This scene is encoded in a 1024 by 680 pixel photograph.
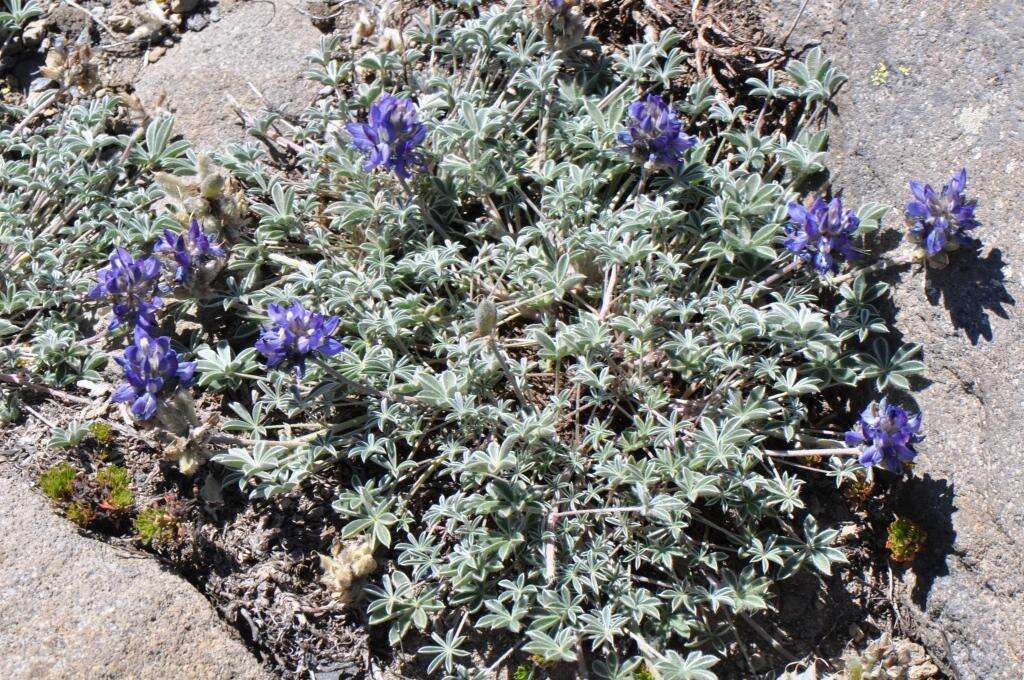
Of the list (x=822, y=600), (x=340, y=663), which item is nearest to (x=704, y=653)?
(x=822, y=600)

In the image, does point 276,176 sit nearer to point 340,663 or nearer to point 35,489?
point 35,489

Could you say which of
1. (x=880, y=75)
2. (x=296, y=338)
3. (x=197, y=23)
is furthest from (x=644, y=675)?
(x=197, y=23)

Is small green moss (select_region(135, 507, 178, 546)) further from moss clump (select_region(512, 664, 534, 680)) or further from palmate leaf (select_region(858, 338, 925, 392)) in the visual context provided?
palmate leaf (select_region(858, 338, 925, 392))

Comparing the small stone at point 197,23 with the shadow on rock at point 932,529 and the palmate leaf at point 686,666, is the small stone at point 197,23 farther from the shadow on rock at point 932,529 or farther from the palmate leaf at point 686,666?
the shadow on rock at point 932,529

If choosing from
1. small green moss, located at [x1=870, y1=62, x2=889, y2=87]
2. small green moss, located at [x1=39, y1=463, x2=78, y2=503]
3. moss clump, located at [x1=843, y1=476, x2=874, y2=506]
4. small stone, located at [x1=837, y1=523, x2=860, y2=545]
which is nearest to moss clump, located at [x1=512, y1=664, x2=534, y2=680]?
small stone, located at [x1=837, y1=523, x2=860, y2=545]

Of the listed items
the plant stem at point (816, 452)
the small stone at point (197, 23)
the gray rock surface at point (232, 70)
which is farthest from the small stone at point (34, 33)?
the plant stem at point (816, 452)

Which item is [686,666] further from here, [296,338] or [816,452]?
[296,338]
